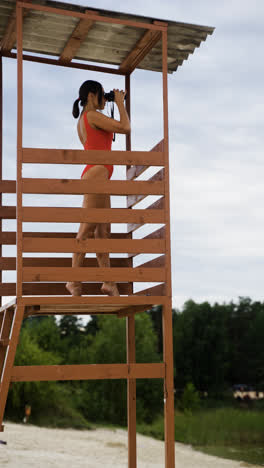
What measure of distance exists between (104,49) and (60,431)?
2231 cm

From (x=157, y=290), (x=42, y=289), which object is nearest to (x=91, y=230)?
(x=157, y=290)

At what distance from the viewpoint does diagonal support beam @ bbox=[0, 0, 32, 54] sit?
7.13m

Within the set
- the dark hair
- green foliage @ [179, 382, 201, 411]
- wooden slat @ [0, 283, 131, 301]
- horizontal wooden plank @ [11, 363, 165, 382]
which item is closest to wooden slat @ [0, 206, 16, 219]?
wooden slat @ [0, 283, 131, 301]

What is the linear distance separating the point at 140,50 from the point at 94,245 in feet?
8.71

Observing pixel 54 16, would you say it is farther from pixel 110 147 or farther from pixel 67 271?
pixel 67 271

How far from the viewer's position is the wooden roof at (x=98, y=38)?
7018 mm

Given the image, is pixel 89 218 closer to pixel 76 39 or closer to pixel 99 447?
pixel 76 39

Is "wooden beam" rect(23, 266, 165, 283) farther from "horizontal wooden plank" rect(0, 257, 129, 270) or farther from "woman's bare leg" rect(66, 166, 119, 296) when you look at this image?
"horizontal wooden plank" rect(0, 257, 129, 270)

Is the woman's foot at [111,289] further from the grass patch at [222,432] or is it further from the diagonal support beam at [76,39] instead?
the grass patch at [222,432]

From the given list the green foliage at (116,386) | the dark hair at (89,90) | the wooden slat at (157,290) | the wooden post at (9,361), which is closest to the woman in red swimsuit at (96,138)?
the dark hair at (89,90)

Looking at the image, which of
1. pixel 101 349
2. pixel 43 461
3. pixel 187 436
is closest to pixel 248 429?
pixel 187 436

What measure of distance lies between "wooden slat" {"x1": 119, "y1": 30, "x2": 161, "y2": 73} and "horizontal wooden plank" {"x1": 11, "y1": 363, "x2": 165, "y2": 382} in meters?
3.46

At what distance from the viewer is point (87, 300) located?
6391 millimetres

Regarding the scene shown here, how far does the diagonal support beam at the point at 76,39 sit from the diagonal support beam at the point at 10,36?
60 centimetres
